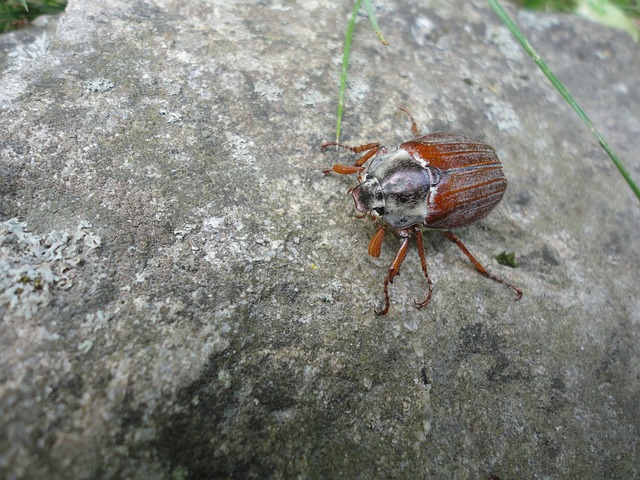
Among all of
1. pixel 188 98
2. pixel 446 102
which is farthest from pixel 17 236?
pixel 446 102

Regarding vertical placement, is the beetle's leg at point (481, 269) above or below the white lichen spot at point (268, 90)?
below

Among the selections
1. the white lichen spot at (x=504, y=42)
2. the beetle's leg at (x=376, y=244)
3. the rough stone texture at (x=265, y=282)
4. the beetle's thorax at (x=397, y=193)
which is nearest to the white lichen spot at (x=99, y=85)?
the rough stone texture at (x=265, y=282)

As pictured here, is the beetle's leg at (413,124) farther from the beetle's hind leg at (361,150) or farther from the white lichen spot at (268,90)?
the white lichen spot at (268,90)

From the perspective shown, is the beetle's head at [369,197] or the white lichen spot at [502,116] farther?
the white lichen spot at [502,116]

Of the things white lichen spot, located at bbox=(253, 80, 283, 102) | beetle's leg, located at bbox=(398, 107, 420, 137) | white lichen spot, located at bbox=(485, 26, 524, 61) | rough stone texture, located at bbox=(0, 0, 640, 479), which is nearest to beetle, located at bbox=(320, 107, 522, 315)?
rough stone texture, located at bbox=(0, 0, 640, 479)

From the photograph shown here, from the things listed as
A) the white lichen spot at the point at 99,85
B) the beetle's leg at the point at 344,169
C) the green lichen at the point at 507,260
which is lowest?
the green lichen at the point at 507,260

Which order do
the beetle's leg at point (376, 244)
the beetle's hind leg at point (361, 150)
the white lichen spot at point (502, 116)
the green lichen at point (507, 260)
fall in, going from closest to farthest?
the beetle's leg at point (376, 244)
the beetle's hind leg at point (361, 150)
the green lichen at point (507, 260)
the white lichen spot at point (502, 116)

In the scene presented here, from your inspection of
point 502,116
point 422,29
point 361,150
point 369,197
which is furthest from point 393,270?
point 422,29

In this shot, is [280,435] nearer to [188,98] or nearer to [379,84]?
[188,98]
